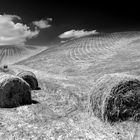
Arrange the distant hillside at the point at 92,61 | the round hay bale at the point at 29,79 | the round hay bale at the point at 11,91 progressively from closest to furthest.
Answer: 1. the round hay bale at the point at 11,91
2. the round hay bale at the point at 29,79
3. the distant hillside at the point at 92,61

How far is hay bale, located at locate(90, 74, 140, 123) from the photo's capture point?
6.82m

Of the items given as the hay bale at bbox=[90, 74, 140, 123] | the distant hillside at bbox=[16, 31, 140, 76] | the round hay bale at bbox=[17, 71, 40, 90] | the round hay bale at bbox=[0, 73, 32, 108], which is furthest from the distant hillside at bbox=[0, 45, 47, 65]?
the hay bale at bbox=[90, 74, 140, 123]

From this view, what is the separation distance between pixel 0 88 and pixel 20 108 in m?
1.30

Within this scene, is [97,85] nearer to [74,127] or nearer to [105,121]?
[105,121]

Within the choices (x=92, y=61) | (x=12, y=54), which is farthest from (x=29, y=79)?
(x=12, y=54)

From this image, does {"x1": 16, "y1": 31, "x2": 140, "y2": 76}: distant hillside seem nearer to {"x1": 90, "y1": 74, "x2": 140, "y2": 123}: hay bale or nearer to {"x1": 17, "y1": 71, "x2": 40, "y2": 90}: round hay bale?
{"x1": 17, "y1": 71, "x2": 40, "y2": 90}: round hay bale

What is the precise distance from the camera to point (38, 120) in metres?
7.20

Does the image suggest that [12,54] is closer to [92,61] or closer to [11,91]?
[92,61]

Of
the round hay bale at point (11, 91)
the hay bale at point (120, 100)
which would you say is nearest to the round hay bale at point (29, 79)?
the round hay bale at point (11, 91)

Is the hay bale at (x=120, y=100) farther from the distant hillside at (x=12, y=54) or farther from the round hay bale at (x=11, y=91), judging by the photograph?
the distant hillside at (x=12, y=54)

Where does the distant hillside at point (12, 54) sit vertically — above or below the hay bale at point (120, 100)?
above

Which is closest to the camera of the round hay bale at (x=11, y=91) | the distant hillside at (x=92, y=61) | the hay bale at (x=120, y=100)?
the hay bale at (x=120, y=100)

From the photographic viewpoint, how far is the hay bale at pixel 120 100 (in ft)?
A: 22.4

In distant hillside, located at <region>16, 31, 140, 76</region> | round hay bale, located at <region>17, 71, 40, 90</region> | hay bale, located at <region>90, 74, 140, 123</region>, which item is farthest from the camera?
distant hillside, located at <region>16, 31, 140, 76</region>
